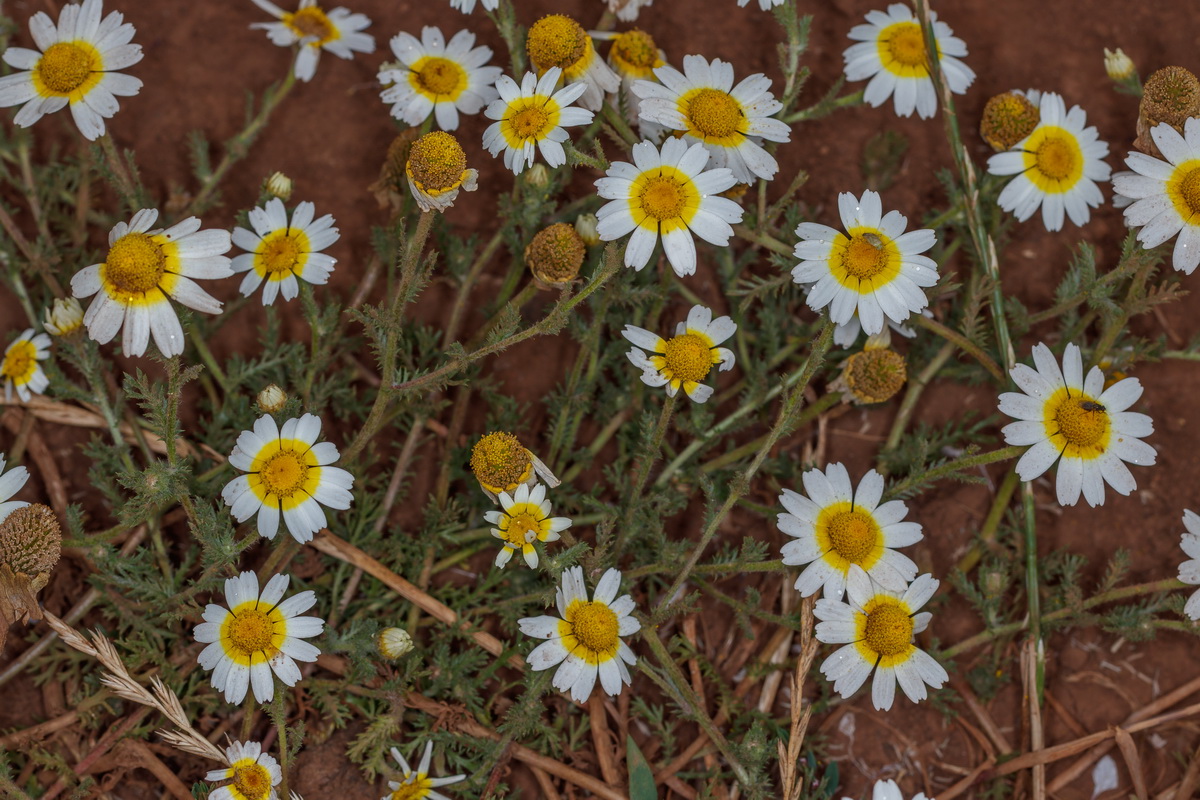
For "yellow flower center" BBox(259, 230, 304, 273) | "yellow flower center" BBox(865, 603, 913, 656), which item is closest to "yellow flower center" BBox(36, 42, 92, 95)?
"yellow flower center" BBox(259, 230, 304, 273)

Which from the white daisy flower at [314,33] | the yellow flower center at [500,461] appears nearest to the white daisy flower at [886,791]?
the yellow flower center at [500,461]

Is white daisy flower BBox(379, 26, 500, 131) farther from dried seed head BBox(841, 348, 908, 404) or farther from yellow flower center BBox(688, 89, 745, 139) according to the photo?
dried seed head BBox(841, 348, 908, 404)

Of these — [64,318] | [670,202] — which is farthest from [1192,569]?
[64,318]

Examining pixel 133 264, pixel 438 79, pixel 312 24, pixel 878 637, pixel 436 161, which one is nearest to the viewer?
pixel 436 161

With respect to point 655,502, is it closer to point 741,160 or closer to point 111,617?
point 741,160

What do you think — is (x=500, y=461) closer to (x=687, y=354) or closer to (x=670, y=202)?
(x=687, y=354)

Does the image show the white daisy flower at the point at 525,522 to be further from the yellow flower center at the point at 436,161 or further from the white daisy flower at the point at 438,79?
the white daisy flower at the point at 438,79
